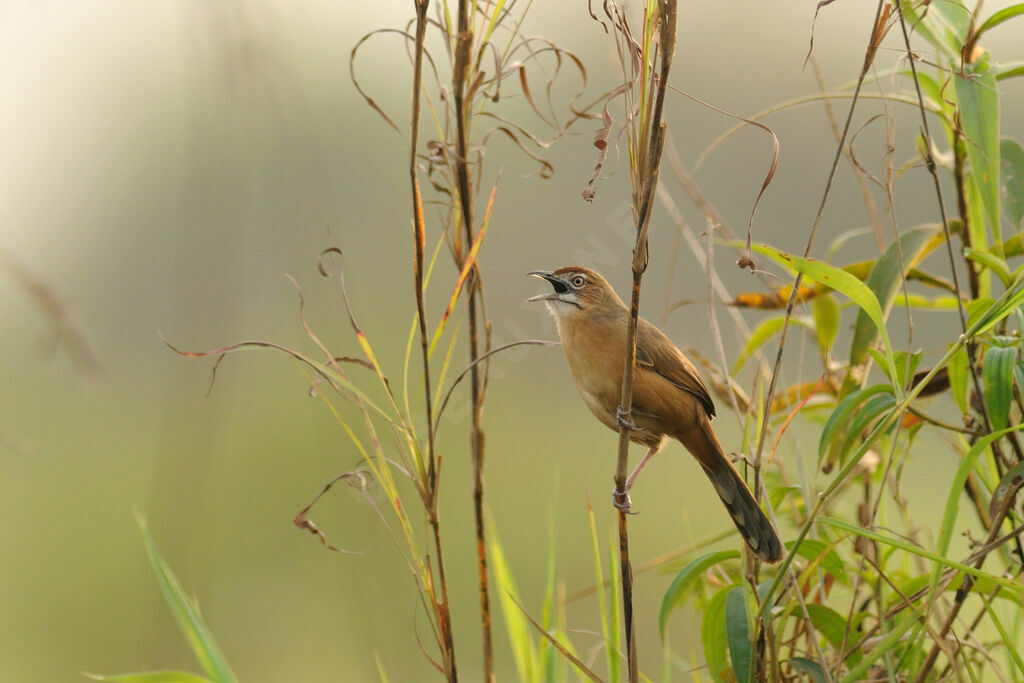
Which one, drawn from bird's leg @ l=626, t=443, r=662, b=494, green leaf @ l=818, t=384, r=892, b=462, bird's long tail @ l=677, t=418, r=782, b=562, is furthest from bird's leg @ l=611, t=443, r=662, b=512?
green leaf @ l=818, t=384, r=892, b=462

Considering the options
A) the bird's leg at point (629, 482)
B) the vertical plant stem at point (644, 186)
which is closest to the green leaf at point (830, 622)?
the bird's leg at point (629, 482)

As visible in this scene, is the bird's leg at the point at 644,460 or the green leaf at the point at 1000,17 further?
the bird's leg at the point at 644,460

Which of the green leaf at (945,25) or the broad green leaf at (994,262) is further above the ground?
the green leaf at (945,25)

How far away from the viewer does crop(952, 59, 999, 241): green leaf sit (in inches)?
75.4

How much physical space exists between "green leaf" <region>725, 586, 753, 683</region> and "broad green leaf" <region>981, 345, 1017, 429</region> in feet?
2.03

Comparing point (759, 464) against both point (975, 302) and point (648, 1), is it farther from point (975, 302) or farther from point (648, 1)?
point (648, 1)

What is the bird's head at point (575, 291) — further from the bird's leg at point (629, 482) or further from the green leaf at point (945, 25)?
the green leaf at point (945, 25)

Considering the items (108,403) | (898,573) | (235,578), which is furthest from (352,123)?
(898,573)

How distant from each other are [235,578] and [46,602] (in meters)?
1.36

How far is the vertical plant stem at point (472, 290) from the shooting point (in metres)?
1.61

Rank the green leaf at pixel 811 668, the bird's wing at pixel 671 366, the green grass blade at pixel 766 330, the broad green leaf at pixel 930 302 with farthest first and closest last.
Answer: the bird's wing at pixel 671 366
the green grass blade at pixel 766 330
the broad green leaf at pixel 930 302
the green leaf at pixel 811 668

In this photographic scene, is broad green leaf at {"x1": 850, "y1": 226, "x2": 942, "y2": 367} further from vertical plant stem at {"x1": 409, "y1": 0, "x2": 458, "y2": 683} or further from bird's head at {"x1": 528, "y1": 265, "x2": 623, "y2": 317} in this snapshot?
vertical plant stem at {"x1": 409, "y1": 0, "x2": 458, "y2": 683}

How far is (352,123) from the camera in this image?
5.84 meters

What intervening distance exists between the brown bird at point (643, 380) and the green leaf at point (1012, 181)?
3.06ft
